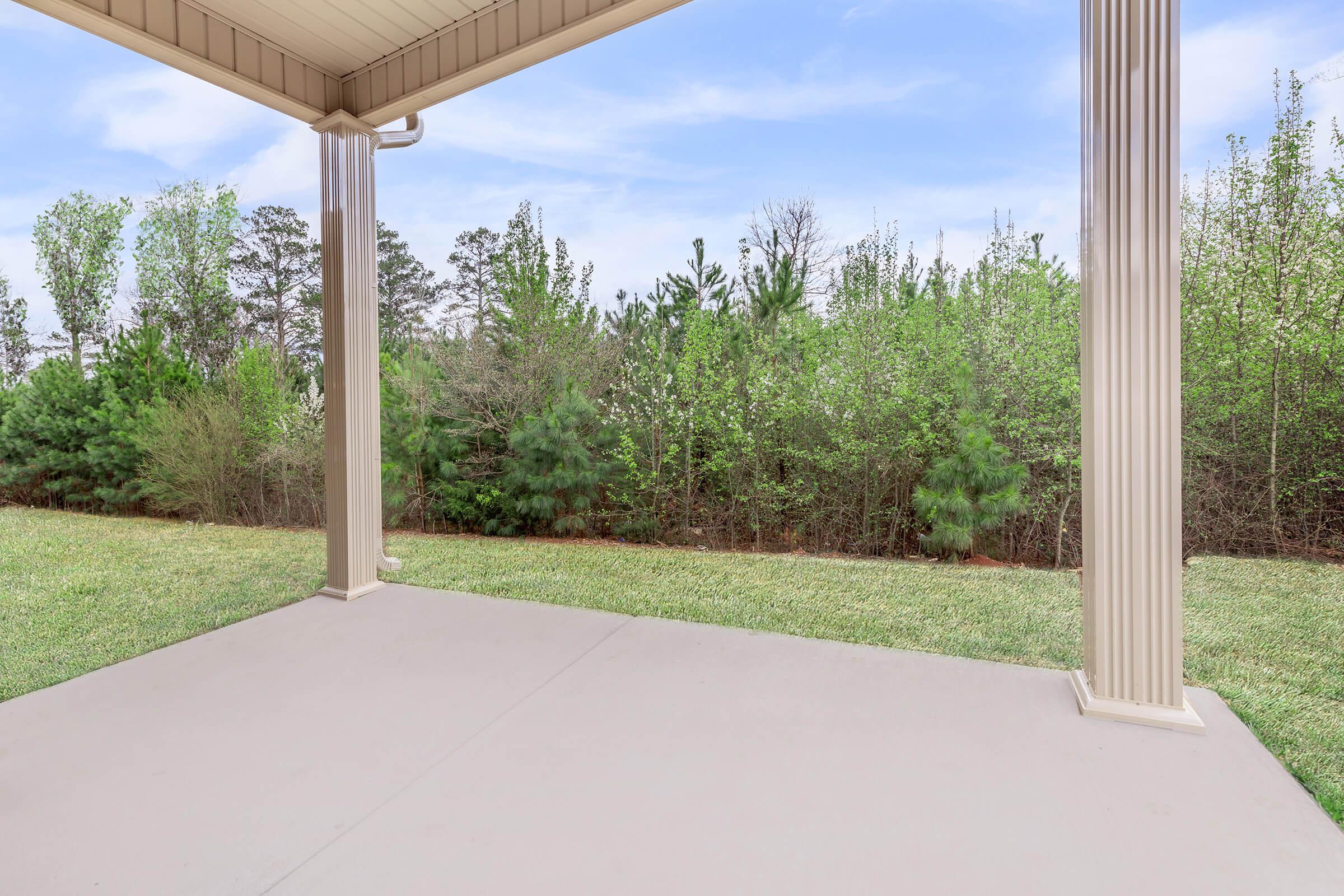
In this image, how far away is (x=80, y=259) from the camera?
4848 mm

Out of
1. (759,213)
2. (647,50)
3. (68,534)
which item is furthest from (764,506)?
(68,534)

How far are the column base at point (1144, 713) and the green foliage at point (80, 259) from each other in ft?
21.7

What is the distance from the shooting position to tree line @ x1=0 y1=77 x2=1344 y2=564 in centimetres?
354

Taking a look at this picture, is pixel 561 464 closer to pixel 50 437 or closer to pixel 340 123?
pixel 340 123

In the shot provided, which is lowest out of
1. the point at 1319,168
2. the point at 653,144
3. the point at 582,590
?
the point at 582,590

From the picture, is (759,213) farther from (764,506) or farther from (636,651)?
(636,651)

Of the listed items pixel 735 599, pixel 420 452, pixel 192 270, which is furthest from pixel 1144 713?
pixel 192 270

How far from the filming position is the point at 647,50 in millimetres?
6035

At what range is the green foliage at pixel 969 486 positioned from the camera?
160 inches

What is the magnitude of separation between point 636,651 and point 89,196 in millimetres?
5634

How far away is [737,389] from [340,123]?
296 centimetres

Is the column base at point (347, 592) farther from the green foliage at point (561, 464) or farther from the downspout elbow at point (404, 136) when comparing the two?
the downspout elbow at point (404, 136)

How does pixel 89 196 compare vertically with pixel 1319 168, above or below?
above

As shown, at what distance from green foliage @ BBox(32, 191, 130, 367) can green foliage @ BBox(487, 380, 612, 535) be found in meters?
3.39
